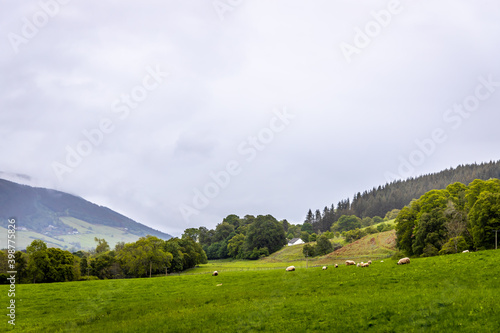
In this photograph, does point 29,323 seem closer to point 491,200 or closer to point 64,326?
point 64,326

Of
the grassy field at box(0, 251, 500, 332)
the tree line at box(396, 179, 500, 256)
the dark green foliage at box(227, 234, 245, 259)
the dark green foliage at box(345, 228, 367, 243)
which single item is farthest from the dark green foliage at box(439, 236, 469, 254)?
the dark green foliage at box(227, 234, 245, 259)

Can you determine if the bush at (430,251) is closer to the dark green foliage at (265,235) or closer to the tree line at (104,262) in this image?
the tree line at (104,262)

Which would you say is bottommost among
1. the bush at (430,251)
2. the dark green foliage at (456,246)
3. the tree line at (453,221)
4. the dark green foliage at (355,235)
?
the dark green foliage at (355,235)

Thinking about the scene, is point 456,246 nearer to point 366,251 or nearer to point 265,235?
point 366,251

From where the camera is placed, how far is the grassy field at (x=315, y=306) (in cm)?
1617

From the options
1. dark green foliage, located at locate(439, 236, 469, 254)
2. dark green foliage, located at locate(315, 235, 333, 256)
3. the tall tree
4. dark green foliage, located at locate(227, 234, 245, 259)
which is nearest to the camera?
dark green foliage, located at locate(439, 236, 469, 254)

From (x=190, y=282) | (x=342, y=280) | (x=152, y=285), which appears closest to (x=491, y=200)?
(x=342, y=280)

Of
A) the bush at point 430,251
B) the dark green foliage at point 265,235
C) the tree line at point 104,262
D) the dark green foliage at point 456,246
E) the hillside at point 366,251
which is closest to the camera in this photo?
the dark green foliage at point 456,246

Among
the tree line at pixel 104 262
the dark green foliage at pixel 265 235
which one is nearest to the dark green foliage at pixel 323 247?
the tree line at pixel 104 262

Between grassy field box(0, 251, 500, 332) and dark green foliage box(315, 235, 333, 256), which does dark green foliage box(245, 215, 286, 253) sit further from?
grassy field box(0, 251, 500, 332)

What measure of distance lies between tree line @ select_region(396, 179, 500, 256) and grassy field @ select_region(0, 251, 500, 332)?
886 inches

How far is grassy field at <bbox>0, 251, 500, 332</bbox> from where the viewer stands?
16.2 metres

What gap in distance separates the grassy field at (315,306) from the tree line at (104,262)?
3485 centimetres

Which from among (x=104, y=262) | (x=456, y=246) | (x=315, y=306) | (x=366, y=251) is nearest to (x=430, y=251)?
(x=456, y=246)
